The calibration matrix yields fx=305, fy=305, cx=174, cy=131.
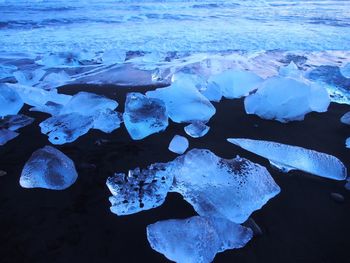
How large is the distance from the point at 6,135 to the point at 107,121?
61cm

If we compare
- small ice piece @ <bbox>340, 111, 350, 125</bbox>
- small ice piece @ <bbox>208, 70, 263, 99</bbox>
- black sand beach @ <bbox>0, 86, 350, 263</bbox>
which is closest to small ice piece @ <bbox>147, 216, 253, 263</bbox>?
black sand beach @ <bbox>0, 86, 350, 263</bbox>

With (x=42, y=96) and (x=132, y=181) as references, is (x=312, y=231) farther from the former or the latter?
(x=42, y=96)

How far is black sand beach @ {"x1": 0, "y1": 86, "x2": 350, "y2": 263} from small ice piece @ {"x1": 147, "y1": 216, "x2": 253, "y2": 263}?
3 cm

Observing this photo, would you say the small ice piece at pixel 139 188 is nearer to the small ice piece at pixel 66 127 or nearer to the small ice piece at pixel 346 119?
the small ice piece at pixel 66 127

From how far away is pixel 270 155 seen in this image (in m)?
1.65

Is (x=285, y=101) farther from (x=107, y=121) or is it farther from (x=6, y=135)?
(x=6, y=135)

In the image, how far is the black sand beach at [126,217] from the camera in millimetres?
1117

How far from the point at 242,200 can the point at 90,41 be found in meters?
3.80

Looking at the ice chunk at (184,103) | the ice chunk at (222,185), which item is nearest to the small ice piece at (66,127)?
the ice chunk at (184,103)

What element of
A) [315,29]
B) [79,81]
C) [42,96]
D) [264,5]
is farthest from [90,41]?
[264,5]

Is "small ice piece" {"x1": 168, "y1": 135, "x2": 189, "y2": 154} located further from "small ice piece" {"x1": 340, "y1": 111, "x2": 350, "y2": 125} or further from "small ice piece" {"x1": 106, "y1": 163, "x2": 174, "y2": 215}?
"small ice piece" {"x1": 340, "y1": 111, "x2": 350, "y2": 125}

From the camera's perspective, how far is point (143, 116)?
1.97 meters

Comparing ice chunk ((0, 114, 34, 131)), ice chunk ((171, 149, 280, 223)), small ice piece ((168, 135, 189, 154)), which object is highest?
ice chunk ((171, 149, 280, 223))

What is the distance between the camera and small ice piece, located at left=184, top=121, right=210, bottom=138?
189cm
